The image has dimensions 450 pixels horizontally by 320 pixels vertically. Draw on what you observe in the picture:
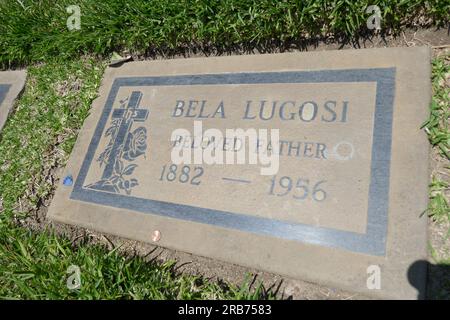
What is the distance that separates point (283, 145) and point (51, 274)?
127 cm

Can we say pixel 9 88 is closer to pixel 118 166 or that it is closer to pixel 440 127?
pixel 118 166

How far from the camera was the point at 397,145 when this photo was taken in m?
1.51

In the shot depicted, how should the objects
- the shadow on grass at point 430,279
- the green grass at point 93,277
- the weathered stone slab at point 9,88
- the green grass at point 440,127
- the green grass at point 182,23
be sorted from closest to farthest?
the shadow on grass at point 430,279 → the green grass at point 440,127 → the green grass at point 93,277 → the green grass at point 182,23 → the weathered stone slab at point 9,88

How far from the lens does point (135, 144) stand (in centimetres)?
207

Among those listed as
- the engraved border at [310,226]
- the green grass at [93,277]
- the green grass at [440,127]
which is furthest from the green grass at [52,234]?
the green grass at [440,127]

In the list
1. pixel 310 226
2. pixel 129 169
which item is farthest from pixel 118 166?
pixel 310 226

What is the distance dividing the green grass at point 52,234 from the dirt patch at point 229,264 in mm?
31

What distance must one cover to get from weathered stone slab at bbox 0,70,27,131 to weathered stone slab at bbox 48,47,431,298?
104cm

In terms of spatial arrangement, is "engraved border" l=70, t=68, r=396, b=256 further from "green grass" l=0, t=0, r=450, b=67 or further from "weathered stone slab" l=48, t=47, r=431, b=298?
"green grass" l=0, t=0, r=450, b=67

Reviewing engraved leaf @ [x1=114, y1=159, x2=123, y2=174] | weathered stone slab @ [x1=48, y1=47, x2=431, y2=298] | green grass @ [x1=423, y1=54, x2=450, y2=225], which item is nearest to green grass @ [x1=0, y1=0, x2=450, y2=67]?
weathered stone slab @ [x1=48, y1=47, x2=431, y2=298]

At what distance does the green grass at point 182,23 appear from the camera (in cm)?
186

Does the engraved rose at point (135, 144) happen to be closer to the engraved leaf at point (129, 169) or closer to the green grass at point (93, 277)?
the engraved leaf at point (129, 169)

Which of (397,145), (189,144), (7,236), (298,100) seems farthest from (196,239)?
(7,236)
